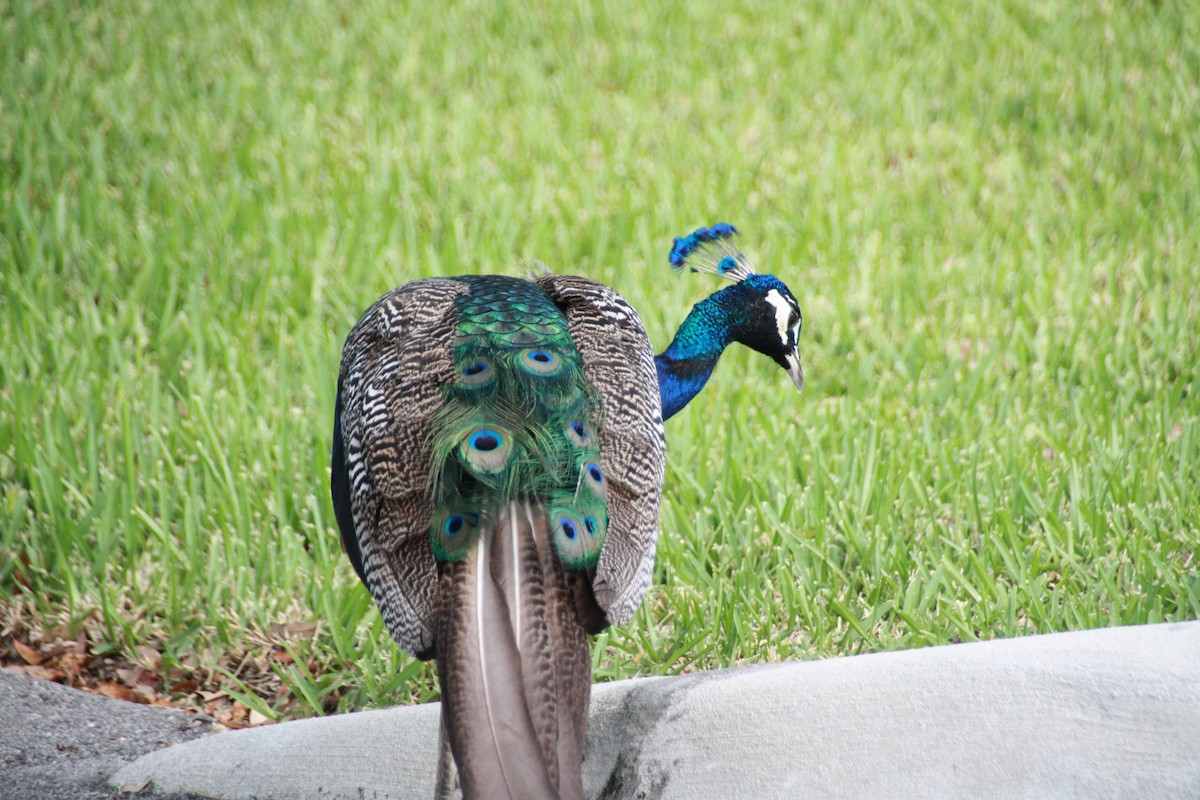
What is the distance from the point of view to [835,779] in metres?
2.71

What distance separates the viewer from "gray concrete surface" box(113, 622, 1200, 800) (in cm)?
255

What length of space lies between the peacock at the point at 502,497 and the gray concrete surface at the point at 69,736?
84cm

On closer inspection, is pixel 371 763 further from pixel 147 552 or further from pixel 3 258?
pixel 3 258

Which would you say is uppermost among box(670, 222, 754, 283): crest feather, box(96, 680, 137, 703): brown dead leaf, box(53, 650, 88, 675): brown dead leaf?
box(670, 222, 754, 283): crest feather

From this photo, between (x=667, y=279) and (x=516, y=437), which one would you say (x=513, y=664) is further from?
(x=667, y=279)

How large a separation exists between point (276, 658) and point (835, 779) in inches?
76.3

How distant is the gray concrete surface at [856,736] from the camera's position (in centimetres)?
255

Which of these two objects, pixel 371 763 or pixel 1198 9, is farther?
pixel 1198 9

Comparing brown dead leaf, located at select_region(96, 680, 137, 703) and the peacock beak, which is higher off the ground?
the peacock beak

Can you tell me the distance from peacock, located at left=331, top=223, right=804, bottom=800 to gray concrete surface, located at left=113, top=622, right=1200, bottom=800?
12.6 inches

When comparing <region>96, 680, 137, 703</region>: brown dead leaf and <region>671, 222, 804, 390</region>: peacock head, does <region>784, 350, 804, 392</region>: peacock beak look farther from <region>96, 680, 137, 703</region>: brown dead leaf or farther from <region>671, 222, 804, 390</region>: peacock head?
<region>96, 680, 137, 703</region>: brown dead leaf

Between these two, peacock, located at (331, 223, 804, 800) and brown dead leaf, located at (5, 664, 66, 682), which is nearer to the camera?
peacock, located at (331, 223, 804, 800)

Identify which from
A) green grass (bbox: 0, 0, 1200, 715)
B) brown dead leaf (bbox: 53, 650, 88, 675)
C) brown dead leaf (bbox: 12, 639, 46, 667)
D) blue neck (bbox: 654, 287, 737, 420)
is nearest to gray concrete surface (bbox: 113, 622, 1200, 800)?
green grass (bbox: 0, 0, 1200, 715)

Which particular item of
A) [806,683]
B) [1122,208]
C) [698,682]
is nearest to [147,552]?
[698,682]
